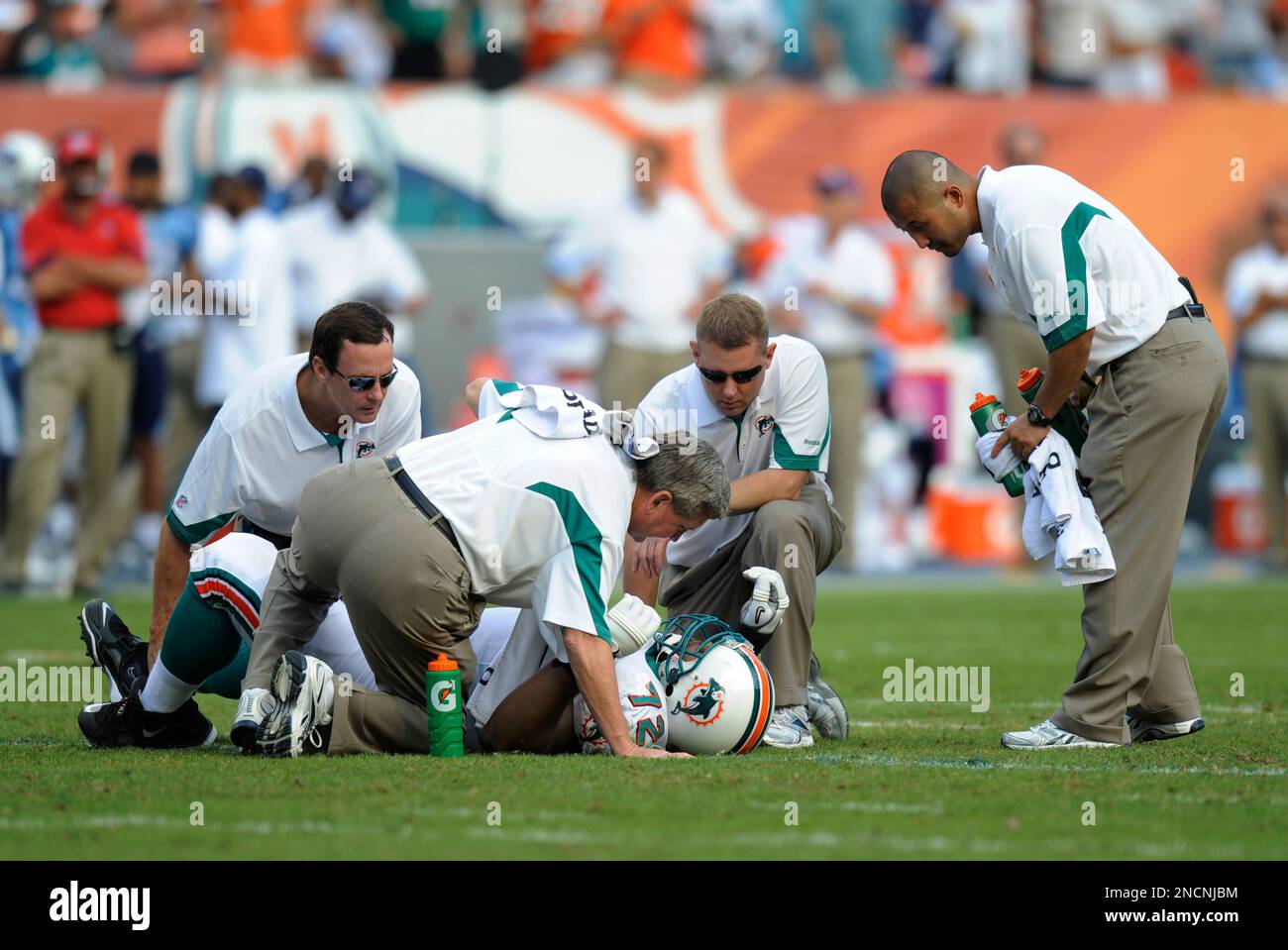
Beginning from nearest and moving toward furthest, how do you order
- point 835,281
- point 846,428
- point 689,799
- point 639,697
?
point 689,799 < point 639,697 < point 846,428 < point 835,281

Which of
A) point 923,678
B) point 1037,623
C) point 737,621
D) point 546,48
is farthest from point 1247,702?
point 546,48

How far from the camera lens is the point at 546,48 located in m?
17.4

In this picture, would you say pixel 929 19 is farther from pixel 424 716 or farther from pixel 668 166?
pixel 424 716

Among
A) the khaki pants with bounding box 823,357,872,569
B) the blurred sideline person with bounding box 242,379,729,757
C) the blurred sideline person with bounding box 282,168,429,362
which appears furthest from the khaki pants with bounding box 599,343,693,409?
the blurred sideline person with bounding box 242,379,729,757

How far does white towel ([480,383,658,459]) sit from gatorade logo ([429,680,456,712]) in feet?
2.96

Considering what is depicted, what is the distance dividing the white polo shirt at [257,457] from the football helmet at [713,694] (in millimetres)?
1463

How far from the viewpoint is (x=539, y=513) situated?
654cm

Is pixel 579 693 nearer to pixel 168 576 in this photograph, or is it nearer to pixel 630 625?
pixel 630 625

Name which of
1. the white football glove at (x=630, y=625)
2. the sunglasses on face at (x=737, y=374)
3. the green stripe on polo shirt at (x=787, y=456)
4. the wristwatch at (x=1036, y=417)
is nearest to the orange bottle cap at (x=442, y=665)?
the white football glove at (x=630, y=625)

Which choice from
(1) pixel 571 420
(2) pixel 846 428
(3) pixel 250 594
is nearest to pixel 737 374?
(1) pixel 571 420

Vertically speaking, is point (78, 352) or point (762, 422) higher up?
point (78, 352)

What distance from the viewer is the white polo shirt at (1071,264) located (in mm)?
6941

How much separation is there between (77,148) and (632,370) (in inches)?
169
